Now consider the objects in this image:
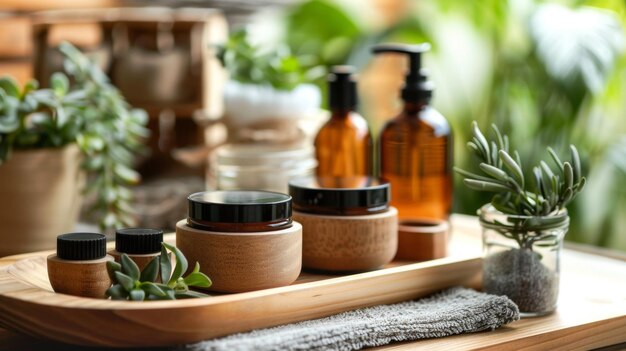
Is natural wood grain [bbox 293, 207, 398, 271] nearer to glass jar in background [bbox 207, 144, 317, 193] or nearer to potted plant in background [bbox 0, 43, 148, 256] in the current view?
glass jar in background [bbox 207, 144, 317, 193]

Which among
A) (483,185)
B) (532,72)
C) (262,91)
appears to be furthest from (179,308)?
(532,72)

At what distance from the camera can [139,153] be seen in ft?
4.92

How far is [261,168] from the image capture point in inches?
40.0

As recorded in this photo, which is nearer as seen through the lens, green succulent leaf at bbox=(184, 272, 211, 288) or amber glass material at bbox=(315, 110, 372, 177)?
green succulent leaf at bbox=(184, 272, 211, 288)

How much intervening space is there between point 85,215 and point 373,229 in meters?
0.50

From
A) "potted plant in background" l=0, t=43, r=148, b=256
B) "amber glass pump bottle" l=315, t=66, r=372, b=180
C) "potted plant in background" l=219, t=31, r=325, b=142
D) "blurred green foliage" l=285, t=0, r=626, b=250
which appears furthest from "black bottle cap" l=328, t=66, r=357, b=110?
"blurred green foliage" l=285, t=0, r=626, b=250

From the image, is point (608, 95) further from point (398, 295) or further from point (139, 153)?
point (398, 295)

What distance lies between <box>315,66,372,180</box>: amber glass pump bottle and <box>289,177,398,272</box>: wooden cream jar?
7.6 inches

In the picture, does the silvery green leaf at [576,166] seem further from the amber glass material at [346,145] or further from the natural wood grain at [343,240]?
the amber glass material at [346,145]

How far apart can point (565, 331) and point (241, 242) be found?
29cm

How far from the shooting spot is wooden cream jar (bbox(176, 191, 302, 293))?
727mm

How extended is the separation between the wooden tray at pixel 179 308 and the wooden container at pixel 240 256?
0.02 metres

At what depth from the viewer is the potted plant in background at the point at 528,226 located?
81 centimetres

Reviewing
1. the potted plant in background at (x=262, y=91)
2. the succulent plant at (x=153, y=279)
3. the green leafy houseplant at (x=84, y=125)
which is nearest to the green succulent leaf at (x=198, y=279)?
the succulent plant at (x=153, y=279)
